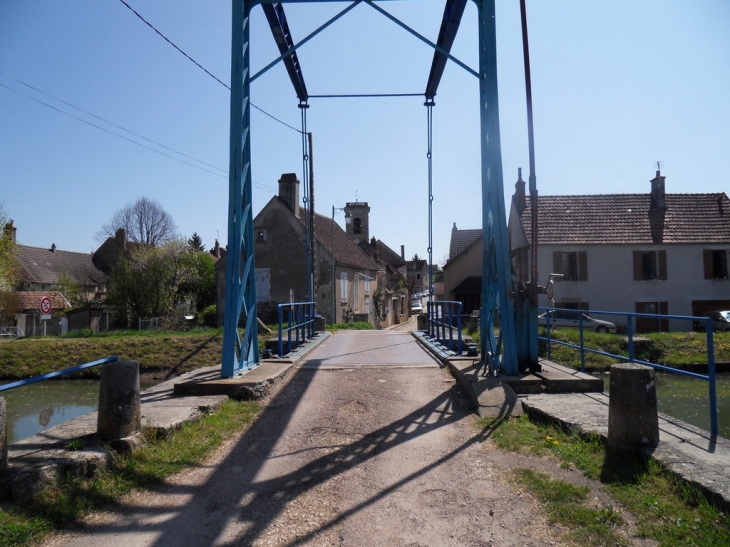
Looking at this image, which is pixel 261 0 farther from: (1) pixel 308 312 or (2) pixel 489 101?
(1) pixel 308 312

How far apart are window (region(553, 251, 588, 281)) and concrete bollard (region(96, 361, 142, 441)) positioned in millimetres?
26946

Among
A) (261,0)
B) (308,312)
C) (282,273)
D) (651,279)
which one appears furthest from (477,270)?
(261,0)

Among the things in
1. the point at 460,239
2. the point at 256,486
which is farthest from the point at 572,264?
the point at 256,486

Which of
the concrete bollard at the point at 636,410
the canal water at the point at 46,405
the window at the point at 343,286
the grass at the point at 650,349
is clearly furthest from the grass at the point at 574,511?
the window at the point at 343,286

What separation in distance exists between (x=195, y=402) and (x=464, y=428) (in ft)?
10.0

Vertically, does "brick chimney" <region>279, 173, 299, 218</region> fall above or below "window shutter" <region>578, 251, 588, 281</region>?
above

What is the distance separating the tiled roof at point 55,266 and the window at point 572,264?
139 feet

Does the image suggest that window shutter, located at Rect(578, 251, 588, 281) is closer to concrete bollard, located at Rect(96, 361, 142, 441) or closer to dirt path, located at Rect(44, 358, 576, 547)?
dirt path, located at Rect(44, 358, 576, 547)

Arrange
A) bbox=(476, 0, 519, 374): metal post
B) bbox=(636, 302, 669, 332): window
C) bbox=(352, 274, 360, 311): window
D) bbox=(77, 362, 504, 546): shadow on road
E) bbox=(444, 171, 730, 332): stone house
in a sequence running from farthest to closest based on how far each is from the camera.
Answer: bbox=(352, 274, 360, 311): window
bbox=(444, 171, 730, 332): stone house
bbox=(636, 302, 669, 332): window
bbox=(476, 0, 519, 374): metal post
bbox=(77, 362, 504, 546): shadow on road

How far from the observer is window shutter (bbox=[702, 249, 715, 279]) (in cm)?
2940

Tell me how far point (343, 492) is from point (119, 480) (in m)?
1.71

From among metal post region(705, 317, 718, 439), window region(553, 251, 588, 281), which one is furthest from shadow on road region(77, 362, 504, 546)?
window region(553, 251, 588, 281)

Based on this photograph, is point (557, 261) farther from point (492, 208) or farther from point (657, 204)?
point (492, 208)

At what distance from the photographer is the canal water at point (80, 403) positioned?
393 inches
